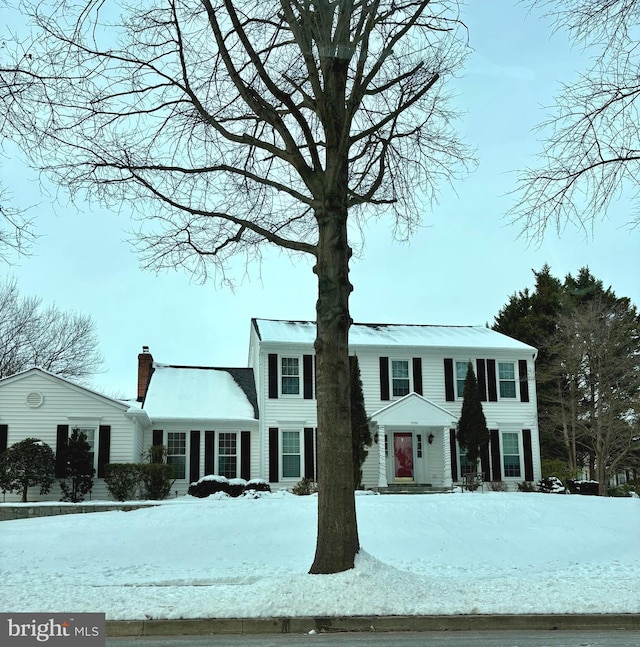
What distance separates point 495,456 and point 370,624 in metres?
20.7

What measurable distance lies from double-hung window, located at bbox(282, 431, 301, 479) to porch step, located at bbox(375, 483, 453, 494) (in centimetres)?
316

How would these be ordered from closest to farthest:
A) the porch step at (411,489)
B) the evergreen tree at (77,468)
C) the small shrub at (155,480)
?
the evergreen tree at (77,468), the small shrub at (155,480), the porch step at (411,489)

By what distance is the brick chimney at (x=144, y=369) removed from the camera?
29.6 m

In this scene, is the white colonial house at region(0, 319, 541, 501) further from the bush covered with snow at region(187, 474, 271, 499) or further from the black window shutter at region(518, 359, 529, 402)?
the bush covered with snow at region(187, 474, 271, 499)

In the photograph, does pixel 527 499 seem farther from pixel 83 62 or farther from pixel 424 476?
pixel 83 62

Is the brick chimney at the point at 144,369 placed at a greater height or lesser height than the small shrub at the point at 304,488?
greater

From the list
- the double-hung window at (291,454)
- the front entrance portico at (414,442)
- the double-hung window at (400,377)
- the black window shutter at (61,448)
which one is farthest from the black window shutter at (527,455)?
the black window shutter at (61,448)

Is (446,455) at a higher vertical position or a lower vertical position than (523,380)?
lower

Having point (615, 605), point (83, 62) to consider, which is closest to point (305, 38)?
point (83, 62)

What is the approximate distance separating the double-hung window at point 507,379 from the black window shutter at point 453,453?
269cm

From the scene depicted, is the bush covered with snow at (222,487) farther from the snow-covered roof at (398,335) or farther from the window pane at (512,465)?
the window pane at (512,465)

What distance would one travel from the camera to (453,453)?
27.2 m

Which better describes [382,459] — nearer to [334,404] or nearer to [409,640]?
[334,404]

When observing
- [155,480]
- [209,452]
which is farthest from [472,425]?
[155,480]
